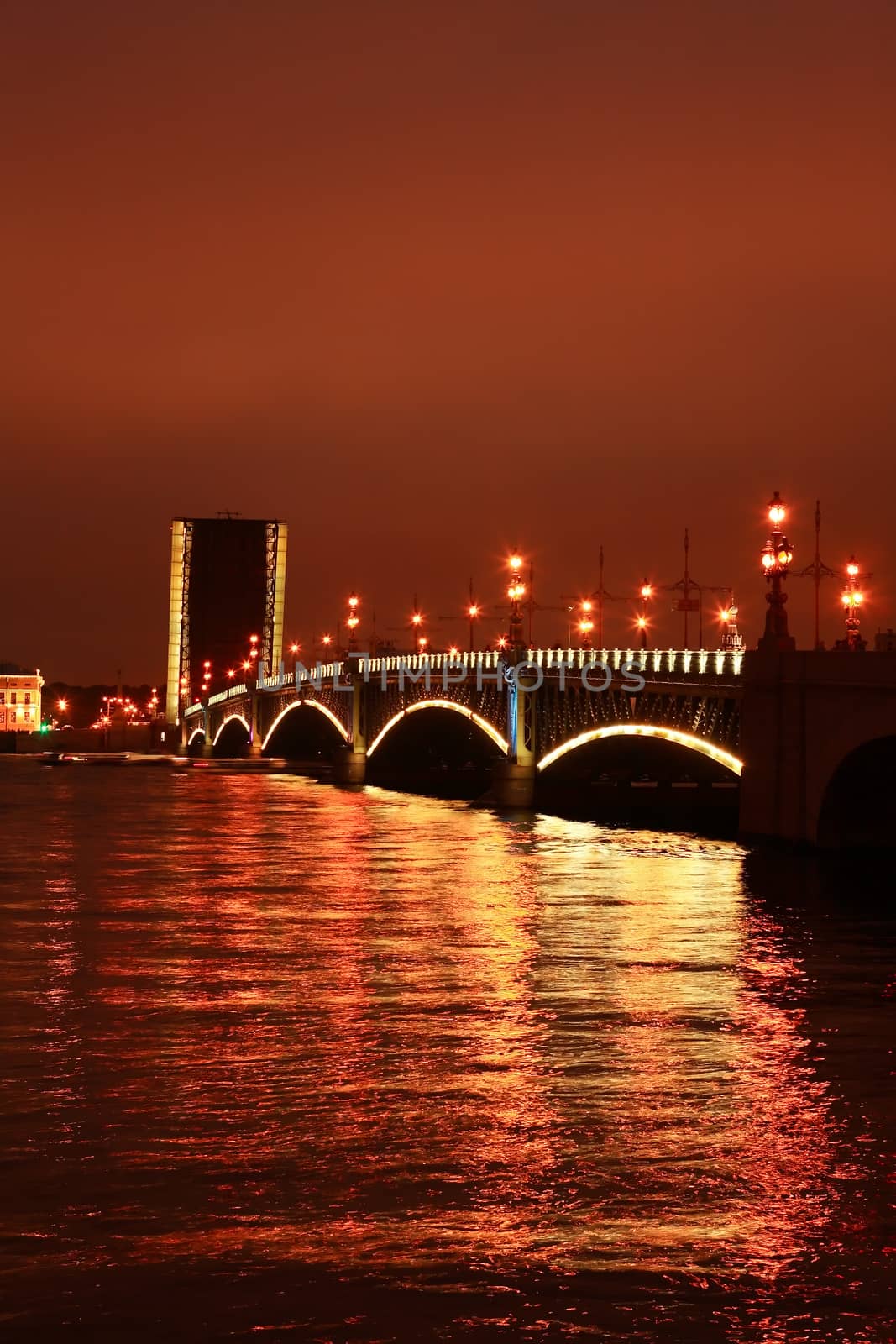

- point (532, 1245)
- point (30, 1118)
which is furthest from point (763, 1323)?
point (30, 1118)

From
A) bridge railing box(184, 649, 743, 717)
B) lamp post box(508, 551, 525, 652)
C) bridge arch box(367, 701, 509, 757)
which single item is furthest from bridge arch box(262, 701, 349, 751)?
lamp post box(508, 551, 525, 652)

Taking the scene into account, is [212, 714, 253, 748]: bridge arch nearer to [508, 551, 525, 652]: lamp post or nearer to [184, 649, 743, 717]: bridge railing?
[184, 649, 743, 717]: bridge railing

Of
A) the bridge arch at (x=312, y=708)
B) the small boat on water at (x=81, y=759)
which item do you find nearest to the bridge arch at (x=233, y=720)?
the bridge arch at (x=312, y=708)

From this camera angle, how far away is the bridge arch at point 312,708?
99625 mm

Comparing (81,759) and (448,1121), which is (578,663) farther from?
(81,759)

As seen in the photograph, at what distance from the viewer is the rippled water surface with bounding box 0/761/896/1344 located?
1020 cm

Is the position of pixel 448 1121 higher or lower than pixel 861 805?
lower

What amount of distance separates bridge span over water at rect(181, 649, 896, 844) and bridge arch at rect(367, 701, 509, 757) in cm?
10

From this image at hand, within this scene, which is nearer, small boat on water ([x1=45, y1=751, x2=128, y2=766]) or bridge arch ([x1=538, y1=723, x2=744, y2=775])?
bridge arch ([x1=538, y1=723, x2=744, y2=775])

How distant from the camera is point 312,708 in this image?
117 m

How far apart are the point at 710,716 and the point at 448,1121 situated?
1323 inches

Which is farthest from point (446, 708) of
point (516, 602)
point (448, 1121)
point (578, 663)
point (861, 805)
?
point (448, 1121)

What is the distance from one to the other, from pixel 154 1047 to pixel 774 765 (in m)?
25.9

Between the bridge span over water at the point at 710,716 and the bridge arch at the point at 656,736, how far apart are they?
58 millimetres
